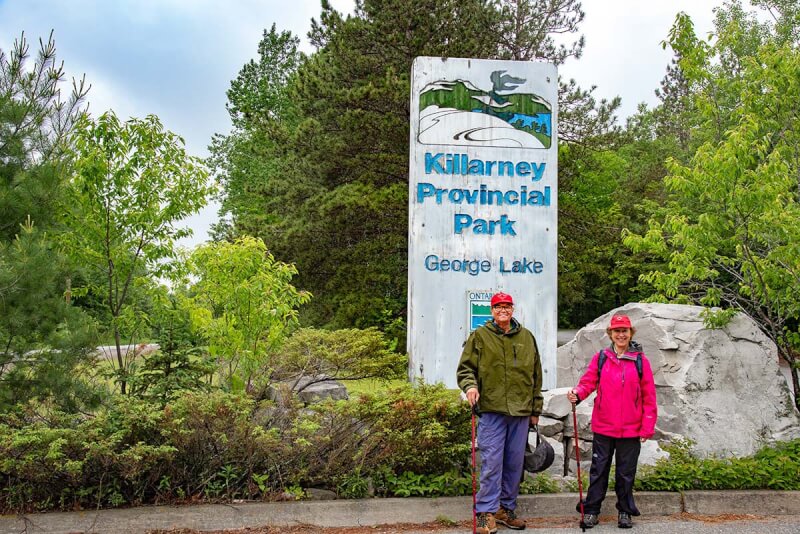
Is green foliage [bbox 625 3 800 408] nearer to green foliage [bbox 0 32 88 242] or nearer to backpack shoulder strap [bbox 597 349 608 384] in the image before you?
backpack shoulder strap [bbox 597 349 608 384]

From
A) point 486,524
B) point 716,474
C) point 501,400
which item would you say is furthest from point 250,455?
point 716,474

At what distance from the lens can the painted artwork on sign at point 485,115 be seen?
9.41 metres

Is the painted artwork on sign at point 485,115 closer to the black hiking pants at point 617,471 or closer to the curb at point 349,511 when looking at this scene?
the black hiking pants at point 617,471

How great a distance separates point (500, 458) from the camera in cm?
578

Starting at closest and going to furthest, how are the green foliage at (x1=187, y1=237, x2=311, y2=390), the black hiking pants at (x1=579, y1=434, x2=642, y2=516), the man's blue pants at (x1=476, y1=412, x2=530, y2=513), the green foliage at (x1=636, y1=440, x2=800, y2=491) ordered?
the man's blue pants at (x1=476, y1=412, x2=530, y2=513), the black hiking pants at (x1=579, y1=434, x2=642, y2=516), the green foliage at (x1=636, y1=440, x2=800, y2=491), the green foliage at (x1=187, y1=237, x2=311, y2=390)

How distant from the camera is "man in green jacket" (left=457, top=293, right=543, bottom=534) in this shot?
5.76m

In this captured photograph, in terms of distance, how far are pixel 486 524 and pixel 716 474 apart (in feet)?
7.59

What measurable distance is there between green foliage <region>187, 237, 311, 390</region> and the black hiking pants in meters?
3.25

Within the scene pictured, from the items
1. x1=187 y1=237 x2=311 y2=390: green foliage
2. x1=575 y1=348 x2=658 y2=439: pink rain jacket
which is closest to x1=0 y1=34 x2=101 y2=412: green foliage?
x1=187 y1=237 x2=311 y2=390: green foliage

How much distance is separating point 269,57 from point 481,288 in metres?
32.8

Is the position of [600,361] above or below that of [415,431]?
above

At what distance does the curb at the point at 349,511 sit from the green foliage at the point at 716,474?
0.12 m

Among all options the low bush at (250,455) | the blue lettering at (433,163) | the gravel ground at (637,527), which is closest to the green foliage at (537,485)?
the low bush at (250,455)

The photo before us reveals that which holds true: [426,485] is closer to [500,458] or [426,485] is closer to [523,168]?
[500,458]
